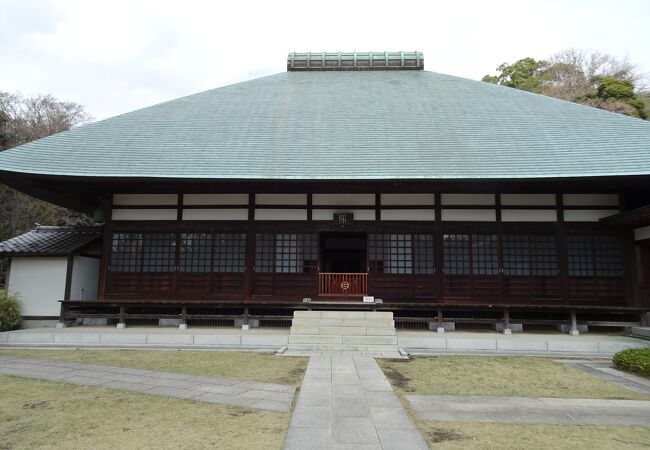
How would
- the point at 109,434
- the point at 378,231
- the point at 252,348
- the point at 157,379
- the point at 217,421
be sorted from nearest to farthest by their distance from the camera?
the point at 109,434, the point at 217,421, the point at 157,379, the point at 252,348, the point at 378,231

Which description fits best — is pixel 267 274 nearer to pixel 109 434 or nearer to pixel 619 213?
pixel 109 434

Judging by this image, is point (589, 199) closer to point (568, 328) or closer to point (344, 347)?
point (568, 328)

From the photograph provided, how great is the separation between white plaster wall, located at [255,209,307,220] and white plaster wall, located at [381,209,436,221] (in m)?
2.53

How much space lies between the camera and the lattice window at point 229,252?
12.5 meters

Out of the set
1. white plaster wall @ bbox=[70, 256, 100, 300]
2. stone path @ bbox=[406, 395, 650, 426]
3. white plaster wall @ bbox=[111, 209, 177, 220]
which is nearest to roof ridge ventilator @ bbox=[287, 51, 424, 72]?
white plaster wall @ bbox=[111, 209, 177, 220]

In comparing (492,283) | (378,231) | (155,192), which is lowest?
(492,283)

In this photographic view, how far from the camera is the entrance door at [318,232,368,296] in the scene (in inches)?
498

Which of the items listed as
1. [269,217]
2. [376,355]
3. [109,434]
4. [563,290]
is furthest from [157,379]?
[563,290]

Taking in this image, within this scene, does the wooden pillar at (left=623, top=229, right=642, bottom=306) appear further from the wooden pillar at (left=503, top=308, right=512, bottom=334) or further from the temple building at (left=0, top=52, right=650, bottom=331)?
the wooden pillar at (left=503, top=308, right=512, bottom=334)

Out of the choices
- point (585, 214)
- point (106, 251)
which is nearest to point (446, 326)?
point (585, 214)

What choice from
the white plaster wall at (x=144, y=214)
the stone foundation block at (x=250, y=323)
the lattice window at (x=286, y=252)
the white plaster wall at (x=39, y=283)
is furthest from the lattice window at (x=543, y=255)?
the white plaster wall at (x=39, y=283)

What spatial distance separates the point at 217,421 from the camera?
4.44 meters

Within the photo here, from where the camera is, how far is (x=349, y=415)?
4602 mm

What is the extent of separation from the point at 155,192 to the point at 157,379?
7800 mm
